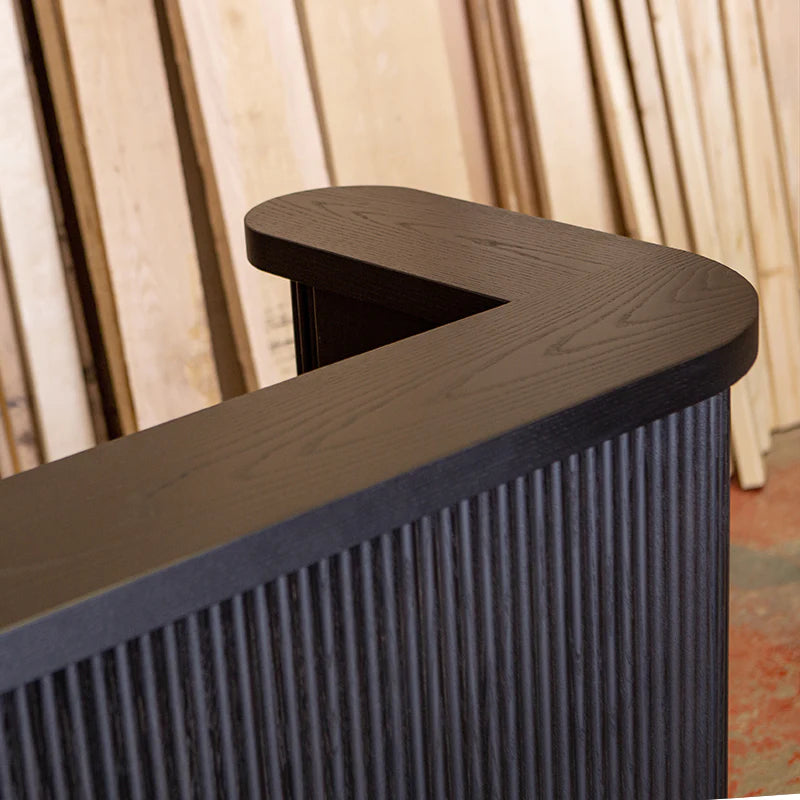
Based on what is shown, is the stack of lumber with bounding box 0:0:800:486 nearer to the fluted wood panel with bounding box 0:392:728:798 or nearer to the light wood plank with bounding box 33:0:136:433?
the light wood plank with bounding box 33:0:136:433

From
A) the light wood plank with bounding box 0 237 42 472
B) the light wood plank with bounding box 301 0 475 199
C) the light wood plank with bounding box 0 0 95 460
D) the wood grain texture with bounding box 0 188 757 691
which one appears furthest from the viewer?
the light wood plank with bounding box 301 0 475 199

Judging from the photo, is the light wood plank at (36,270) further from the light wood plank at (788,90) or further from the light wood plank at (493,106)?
the light wood plank at (788,90)

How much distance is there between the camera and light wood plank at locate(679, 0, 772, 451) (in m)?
3.26

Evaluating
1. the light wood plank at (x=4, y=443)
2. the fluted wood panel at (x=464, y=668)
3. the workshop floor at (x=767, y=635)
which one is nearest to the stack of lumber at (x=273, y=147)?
the light wood plank at (x=4, y=443)

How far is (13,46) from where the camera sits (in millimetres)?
2654

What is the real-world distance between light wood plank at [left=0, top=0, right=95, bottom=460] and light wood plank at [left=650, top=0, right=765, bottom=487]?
1.56 m

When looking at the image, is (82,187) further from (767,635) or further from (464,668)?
(464,668)

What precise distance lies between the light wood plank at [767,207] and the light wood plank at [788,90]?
0.05m

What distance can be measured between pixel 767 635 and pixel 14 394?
5.64ft

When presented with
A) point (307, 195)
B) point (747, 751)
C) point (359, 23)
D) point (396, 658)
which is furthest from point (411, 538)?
point (359, 23)

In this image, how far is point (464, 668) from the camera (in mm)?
1117

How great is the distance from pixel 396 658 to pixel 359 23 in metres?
2.17

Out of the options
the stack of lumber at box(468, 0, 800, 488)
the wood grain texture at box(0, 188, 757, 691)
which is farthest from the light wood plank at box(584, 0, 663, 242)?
the wood grain texture at box(0, 188, 757, 691)

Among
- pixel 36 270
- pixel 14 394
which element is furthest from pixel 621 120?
pixel 14 394
